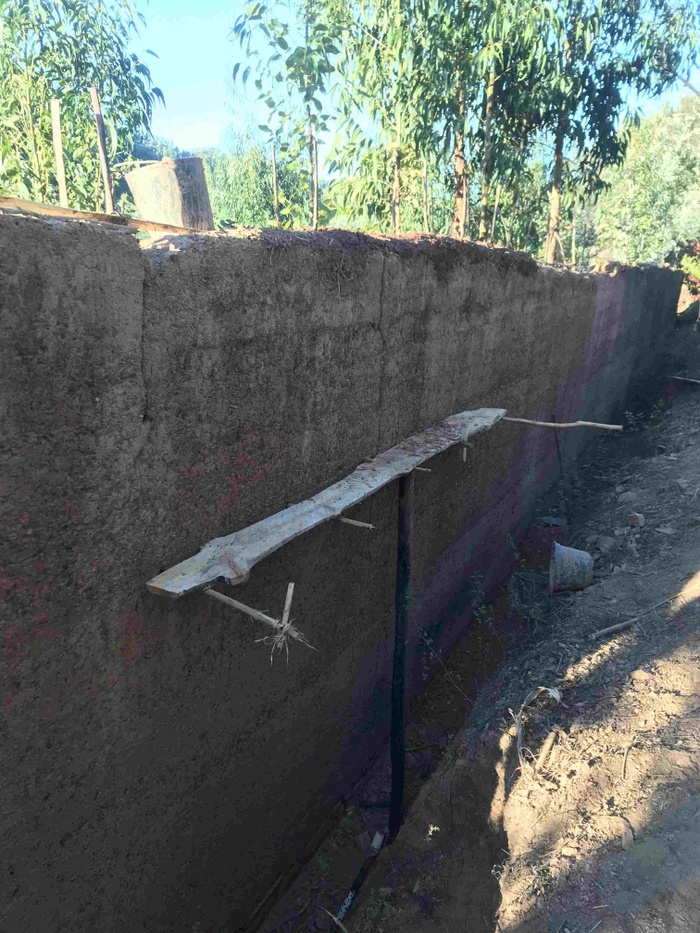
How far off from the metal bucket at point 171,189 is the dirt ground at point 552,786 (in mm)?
3384

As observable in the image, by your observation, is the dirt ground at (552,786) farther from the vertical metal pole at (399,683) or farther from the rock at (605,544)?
the rock at (605,544)

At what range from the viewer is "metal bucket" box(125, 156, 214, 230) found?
3.30 meters

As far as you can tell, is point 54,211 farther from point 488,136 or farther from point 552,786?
point 488,136

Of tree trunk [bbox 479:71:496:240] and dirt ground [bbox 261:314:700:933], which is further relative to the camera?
tree trunk [bbox 479:71:496:240]

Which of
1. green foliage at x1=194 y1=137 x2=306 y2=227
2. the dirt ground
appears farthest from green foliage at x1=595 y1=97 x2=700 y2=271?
the dirt ground

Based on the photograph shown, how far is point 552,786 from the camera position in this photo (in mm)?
3090

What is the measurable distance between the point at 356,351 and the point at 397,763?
7.57 ft

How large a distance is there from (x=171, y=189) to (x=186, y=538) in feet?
6.97

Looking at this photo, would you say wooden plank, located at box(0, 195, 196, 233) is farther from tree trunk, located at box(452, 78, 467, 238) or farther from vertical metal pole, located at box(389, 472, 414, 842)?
tree trunk, located at box(452, 78, 467, 238)

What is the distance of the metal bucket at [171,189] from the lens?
3.30 meters

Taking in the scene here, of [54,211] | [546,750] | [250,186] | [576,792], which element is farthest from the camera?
[250,186]

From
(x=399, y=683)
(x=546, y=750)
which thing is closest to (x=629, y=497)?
(x=546, y=750)

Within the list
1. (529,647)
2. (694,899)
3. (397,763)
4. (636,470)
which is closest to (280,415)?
(397,763)

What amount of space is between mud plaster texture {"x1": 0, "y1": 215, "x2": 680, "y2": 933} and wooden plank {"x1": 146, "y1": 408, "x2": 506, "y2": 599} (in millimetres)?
83
